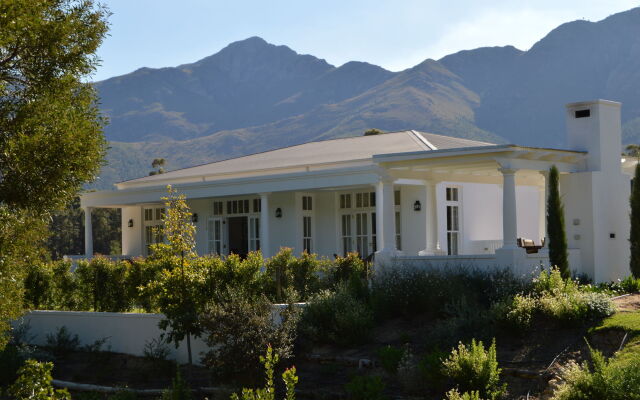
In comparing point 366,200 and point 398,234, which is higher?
point 366,200

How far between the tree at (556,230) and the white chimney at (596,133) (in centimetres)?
212

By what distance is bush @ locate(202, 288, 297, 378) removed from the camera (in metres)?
12.4

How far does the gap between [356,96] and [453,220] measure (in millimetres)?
141129

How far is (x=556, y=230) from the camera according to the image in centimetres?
1605

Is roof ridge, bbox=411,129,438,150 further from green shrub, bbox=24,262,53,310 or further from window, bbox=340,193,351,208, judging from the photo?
green shrub, bbox=24,262,53,310

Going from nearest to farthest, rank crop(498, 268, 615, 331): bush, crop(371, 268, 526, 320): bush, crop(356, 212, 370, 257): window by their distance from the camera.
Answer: crop(498, 268, 615, 331): bush < crop(371, 268, 526, 320): bush < crop(356, 212, 370, 257): window

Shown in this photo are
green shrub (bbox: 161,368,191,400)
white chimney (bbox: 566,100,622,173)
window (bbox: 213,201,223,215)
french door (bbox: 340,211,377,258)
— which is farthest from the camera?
window (bbox: 213,201,223,215)

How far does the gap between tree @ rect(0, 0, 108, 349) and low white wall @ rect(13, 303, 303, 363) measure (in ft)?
13.4

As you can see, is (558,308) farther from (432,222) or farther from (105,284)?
(105,284)

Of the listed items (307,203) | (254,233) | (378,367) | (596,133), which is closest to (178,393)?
A: (378,367)

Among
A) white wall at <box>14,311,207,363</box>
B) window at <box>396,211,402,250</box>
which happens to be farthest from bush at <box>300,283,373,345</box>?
window at <box>396,211,402,250</box>

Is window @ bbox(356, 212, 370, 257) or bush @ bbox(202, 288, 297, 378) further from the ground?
window @ bbox(356, 212, 370, 257)

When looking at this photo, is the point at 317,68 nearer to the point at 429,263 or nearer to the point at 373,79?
the point at 373,79

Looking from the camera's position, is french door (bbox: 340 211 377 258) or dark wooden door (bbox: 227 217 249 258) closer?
french door (bbox: 340 211 377 258)
